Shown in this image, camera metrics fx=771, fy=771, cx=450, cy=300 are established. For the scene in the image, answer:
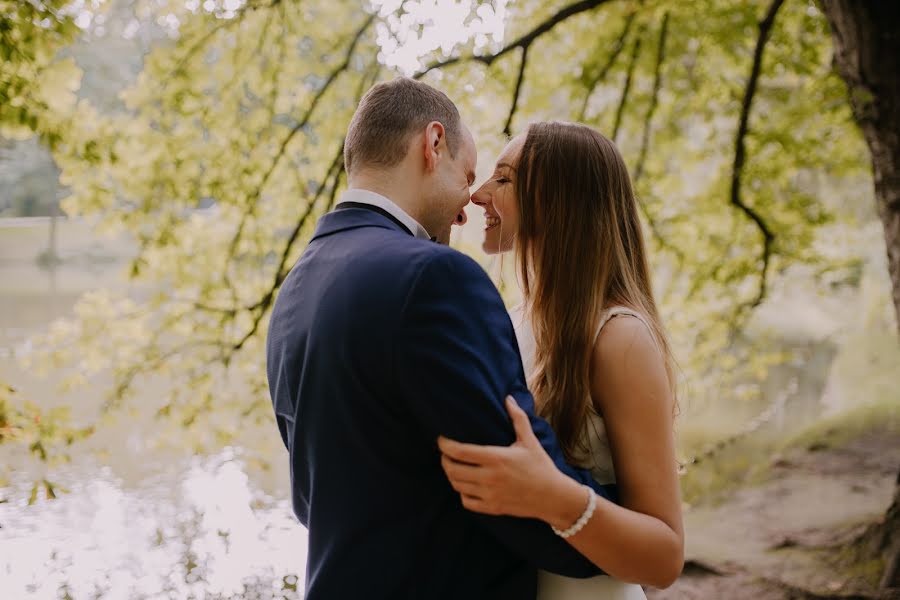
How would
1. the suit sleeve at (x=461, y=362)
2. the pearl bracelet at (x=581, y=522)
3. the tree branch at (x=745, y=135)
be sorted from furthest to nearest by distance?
the tree branch at (x=745, y=135), the pearl bracelet at (x=581, y=522), the suit sleeve at (x=461, y=362)

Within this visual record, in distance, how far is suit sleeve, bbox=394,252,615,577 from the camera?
51.8 inches

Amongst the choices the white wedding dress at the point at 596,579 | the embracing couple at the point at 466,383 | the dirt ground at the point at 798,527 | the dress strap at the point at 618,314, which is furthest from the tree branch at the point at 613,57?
the white wedding dress at the point at 596,579

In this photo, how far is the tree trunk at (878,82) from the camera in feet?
13.1

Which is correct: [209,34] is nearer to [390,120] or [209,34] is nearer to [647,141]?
[647,141]

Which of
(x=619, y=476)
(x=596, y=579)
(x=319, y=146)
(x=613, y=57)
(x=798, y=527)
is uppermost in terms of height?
(x=613, y=57)

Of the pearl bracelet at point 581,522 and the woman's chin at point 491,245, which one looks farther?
the woman's chin at point 491,245

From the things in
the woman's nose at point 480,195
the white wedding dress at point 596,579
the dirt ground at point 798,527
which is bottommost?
the dirt ground at point 798,527

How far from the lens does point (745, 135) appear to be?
5727 millimetres

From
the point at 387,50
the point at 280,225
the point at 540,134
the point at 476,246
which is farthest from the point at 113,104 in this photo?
the point at 540,134

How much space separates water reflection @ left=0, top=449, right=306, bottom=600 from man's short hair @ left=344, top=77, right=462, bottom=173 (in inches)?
174

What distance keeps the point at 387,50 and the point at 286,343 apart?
4.63 metres

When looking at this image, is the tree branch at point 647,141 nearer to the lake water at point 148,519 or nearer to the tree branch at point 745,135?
the tree branch at point 745,135

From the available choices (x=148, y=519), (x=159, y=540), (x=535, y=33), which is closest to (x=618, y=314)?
(x=535, y=33)

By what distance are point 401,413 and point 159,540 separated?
23.3ft
